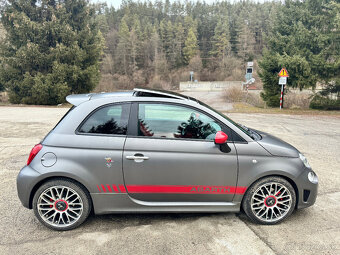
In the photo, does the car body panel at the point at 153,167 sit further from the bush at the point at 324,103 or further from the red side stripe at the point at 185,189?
the bush at the point at 324,103

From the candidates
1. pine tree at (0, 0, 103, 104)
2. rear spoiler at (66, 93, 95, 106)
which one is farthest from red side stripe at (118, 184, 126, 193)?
pine tree at (0, 0, 103, 104)

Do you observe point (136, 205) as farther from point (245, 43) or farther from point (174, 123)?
point (245, 43)

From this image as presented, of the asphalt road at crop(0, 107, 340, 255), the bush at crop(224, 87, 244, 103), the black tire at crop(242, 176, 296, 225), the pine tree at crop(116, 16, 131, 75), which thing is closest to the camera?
the asphalt road at crop(0, 107, 340, 255)

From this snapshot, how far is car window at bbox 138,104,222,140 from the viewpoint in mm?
3217

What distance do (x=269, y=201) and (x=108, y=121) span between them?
7.52ft

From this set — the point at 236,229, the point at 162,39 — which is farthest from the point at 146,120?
the point at 162,39

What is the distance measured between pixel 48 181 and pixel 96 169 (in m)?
0.60

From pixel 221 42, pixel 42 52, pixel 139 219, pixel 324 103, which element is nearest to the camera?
pixel 139 219

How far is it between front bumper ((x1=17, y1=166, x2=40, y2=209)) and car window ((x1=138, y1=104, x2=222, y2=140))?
135 centimetres

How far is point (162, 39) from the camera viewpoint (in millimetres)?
79688

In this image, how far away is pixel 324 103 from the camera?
17.6m

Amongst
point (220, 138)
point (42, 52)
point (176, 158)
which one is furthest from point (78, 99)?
point (42, 52)

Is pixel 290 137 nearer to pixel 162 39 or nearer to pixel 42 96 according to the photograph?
pixel 42 96

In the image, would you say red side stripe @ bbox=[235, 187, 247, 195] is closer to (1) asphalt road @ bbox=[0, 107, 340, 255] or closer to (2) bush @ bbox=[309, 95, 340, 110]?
(1) asphalt road @ bbox=[0, 107, 340, 255]
